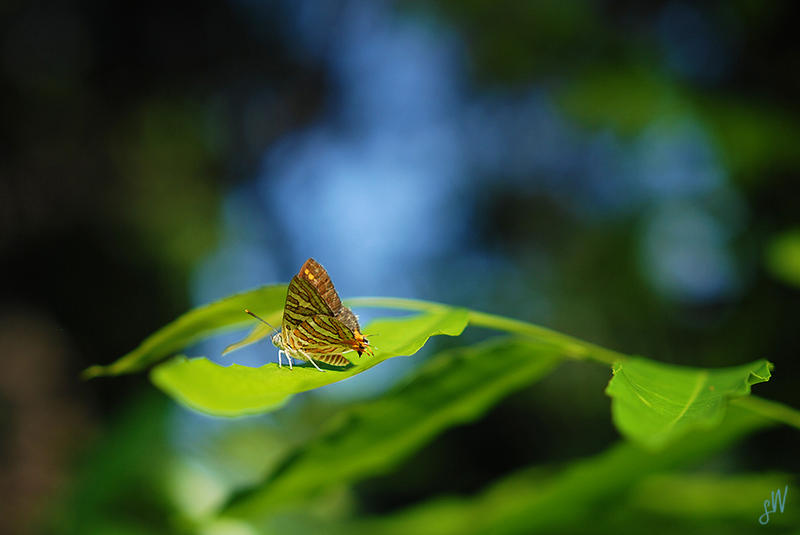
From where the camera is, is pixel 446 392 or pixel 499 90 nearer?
pixel 446 392

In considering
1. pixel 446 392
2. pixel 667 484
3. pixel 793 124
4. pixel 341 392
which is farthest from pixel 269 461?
pixel 793 124

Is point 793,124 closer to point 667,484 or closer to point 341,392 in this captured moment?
point 667,484

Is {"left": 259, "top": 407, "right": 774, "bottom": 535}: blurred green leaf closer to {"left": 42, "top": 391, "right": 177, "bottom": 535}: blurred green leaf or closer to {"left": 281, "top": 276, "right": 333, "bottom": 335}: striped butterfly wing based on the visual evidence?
{"left": 281, "top": 276, "right": 333, "bottom": 335}: striped butterfly wing

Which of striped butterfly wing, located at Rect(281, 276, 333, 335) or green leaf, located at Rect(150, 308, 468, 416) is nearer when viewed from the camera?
green leaf, located at Rect(150, 308, 468, 416)
